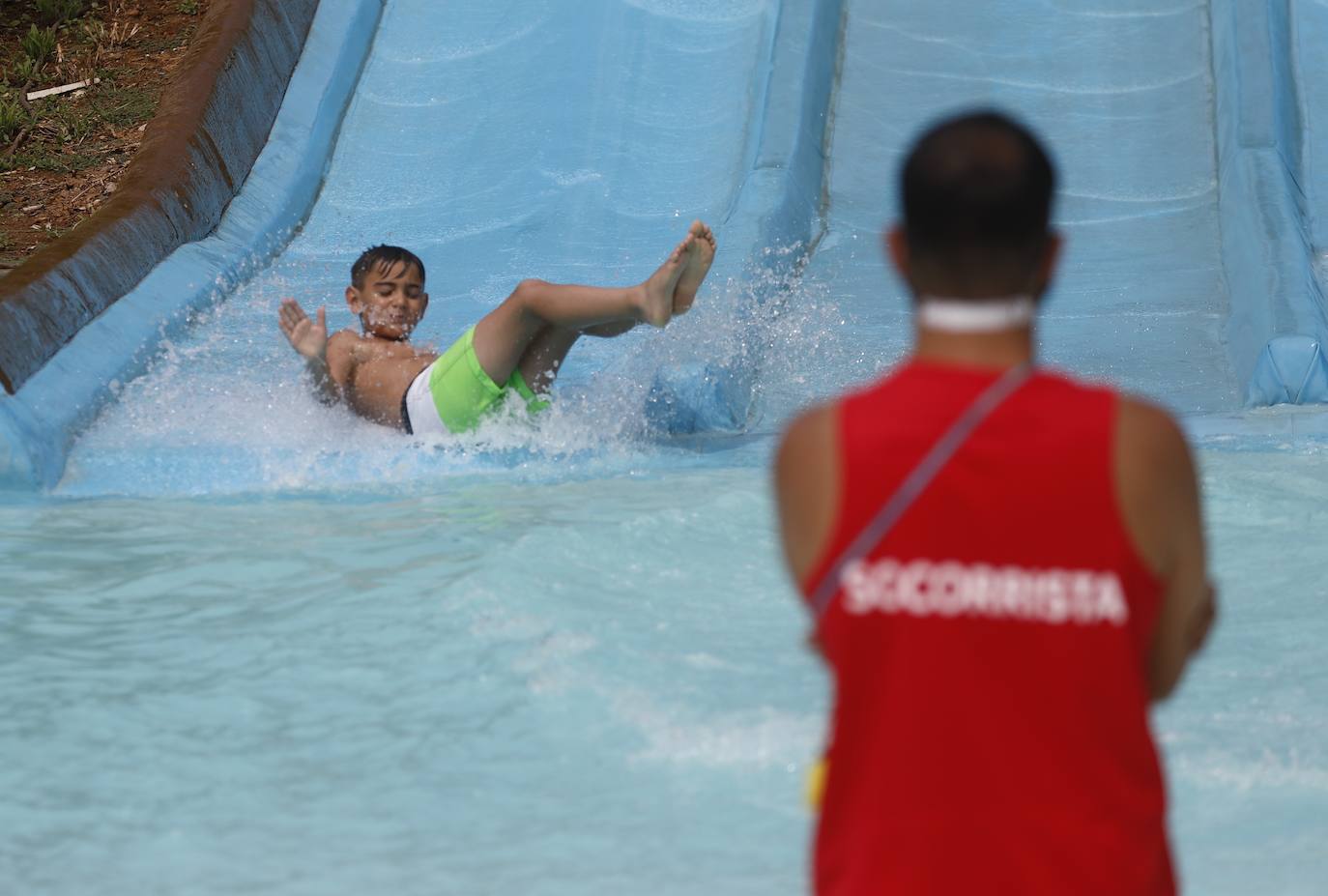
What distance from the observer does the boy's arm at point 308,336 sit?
4430 millimetres

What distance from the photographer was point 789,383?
5.03 metres

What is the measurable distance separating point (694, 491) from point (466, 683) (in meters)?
1.20

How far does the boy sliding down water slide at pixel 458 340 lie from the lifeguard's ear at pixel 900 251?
8.95 feet

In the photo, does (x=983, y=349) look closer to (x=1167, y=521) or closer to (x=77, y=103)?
(x=1167, y=521)

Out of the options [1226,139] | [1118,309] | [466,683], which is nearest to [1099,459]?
[466,683]

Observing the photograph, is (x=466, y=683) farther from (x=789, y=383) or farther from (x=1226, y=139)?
(x=1226, y=139)

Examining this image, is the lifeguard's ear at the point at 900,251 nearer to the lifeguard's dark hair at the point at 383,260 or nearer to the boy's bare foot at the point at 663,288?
the boy's bare foot at the point at 663,288

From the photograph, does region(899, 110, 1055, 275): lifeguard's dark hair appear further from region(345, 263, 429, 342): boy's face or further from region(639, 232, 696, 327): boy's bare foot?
region(345, 263, 429, 342): boy's face

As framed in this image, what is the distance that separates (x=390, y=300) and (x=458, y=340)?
11.1 inches

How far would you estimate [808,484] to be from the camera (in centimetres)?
118

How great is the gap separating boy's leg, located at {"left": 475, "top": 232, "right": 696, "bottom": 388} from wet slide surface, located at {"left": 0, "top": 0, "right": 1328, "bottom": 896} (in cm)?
23

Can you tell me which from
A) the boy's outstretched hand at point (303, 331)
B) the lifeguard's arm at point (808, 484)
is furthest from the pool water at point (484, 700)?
the lifeguard's arm at point (808, 484)

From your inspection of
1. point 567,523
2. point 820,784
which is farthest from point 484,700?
point 820,784

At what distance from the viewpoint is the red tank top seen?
1.15 meters
